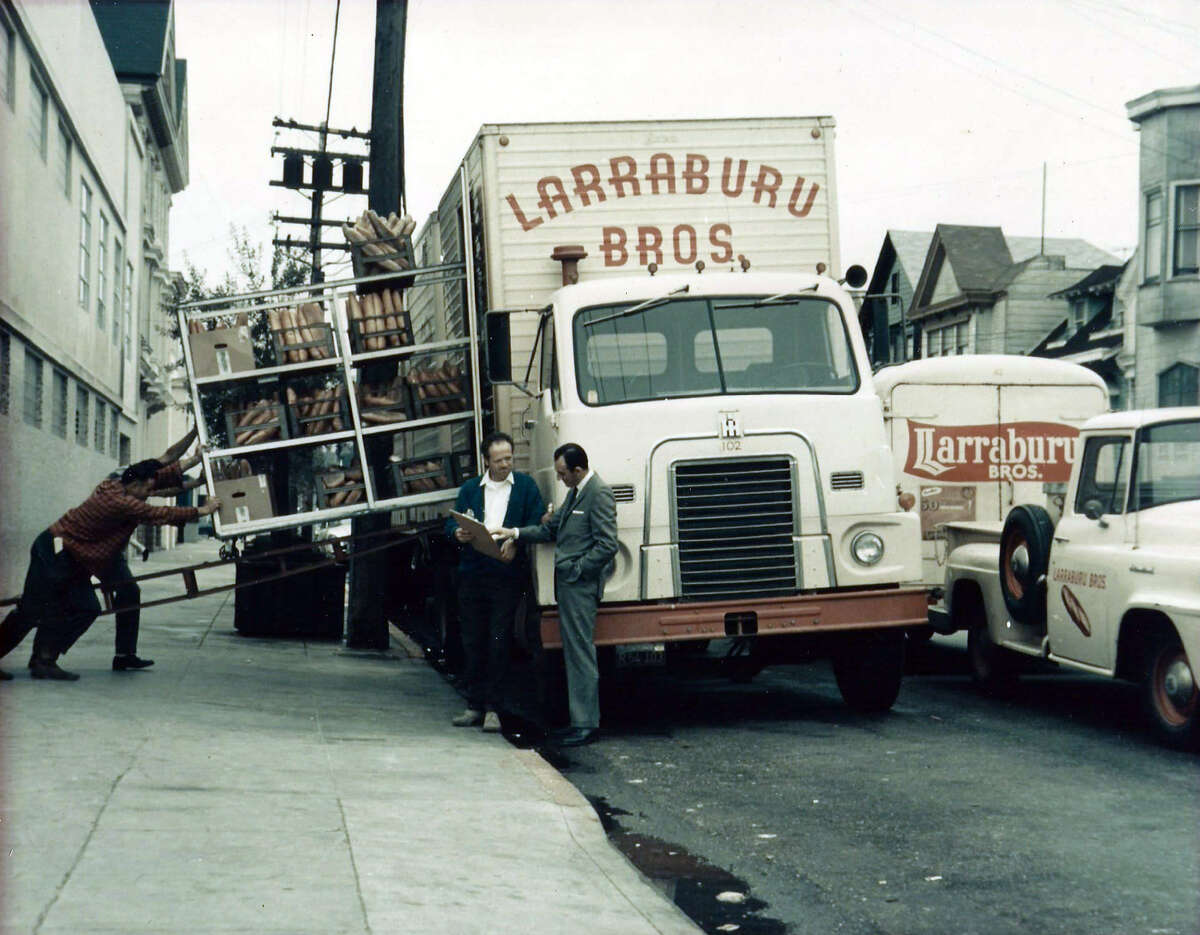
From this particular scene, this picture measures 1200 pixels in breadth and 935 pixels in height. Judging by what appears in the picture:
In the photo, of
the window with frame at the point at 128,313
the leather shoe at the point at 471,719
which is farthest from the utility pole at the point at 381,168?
the window with frame at the point at 128,313

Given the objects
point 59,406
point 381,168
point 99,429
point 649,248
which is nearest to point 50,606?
point 649,248

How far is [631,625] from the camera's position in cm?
1016

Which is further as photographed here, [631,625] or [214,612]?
[214,612]

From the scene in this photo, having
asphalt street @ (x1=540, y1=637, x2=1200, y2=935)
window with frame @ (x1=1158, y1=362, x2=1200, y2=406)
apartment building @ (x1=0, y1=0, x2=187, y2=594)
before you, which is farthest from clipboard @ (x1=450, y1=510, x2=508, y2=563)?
window with frame @ (x1=1158, y1=362, x2=1200, y2=406)

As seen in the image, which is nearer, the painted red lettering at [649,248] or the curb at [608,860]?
the curb at [608,860]

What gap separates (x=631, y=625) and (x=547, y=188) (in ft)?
11.3

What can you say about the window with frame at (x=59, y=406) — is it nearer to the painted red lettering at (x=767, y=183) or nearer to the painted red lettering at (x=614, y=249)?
the painted red lettering at (x=614, y=249)

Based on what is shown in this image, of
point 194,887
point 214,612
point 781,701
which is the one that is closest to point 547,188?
point 781,701

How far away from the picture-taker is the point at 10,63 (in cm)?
1903

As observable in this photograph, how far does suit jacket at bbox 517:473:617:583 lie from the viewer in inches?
390

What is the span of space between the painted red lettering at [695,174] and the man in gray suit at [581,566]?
8.97 ft

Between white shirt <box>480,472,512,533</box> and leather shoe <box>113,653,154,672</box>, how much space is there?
380 cm

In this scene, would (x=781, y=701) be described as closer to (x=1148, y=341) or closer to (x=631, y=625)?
(x=631, y=625)

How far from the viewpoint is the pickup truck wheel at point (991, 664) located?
39.8ft
